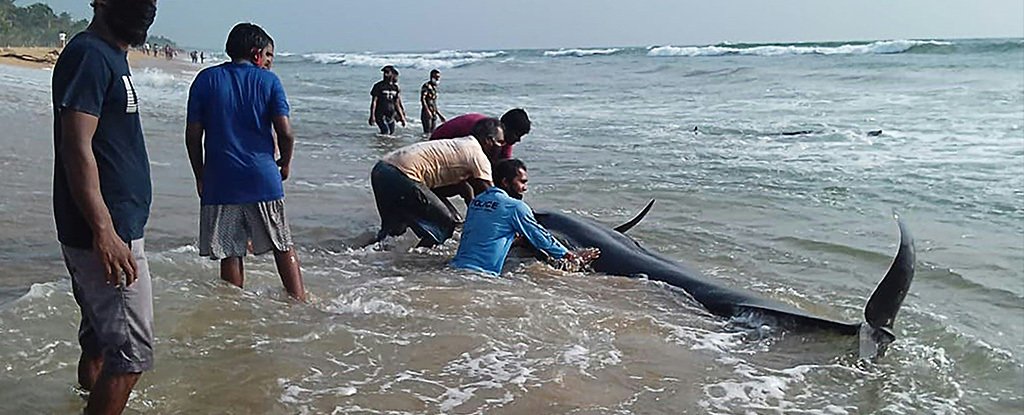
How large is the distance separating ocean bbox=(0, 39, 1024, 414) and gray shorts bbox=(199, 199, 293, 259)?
0.36 m

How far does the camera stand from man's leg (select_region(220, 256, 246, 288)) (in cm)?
548

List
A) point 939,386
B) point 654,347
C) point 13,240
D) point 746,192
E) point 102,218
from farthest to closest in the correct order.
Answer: point 746,192 < point 13,240 < point 654,347 < point 939,386 < point 102,218

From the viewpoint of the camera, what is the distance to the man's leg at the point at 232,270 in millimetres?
5484

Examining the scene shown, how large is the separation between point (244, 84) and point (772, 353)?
3166 mm

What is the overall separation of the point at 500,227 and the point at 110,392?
325 cm

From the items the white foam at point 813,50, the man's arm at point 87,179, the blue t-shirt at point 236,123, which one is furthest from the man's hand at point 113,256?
the white foam at point 813,50

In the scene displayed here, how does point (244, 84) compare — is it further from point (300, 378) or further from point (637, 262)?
point (637, 262)

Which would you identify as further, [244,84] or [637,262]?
[637,262]

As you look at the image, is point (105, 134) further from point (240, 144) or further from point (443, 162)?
point (443, 162)

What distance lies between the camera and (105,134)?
10.1ft

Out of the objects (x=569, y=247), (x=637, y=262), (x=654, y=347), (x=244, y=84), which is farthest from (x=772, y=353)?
(x=244, y=84)

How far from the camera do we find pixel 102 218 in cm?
296

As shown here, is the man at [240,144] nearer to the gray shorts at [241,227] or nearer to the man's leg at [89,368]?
the gray shorts at [241,227]

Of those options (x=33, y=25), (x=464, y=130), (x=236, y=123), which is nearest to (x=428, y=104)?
(x=464, y=130)
